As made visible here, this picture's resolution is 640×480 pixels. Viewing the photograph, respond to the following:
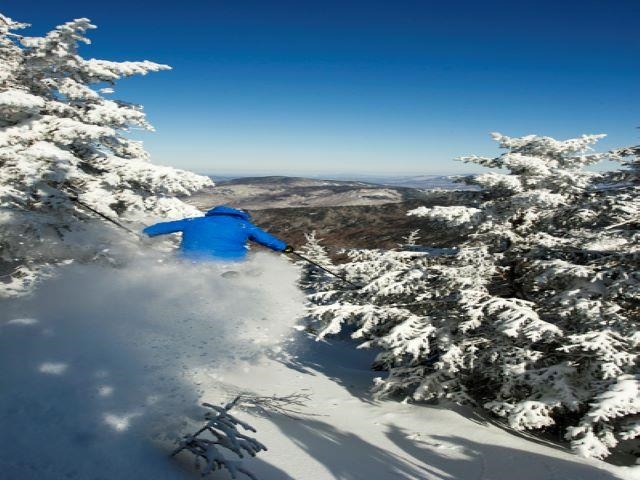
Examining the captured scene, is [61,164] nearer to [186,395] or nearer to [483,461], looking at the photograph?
[186,395]

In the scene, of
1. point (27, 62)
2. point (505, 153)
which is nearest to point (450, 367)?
point (505, 153)

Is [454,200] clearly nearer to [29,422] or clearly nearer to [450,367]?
[450,367]

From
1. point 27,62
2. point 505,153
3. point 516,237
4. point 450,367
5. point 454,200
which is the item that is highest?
point 27,62

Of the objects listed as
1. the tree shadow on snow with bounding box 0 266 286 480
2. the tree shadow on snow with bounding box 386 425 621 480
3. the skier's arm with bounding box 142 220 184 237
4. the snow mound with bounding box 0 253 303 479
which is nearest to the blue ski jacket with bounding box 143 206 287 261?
the skier's arm with bounding box 142 220 184 237

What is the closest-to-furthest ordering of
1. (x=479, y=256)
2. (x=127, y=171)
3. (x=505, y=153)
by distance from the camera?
(x=479, y=256), (x=505, y=153), (x=127, y=171)

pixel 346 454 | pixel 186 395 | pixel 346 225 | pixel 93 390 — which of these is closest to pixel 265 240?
pixel 186 395

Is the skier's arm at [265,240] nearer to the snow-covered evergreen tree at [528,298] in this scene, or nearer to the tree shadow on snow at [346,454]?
the snow-covered evergreen tree at [528,298]
